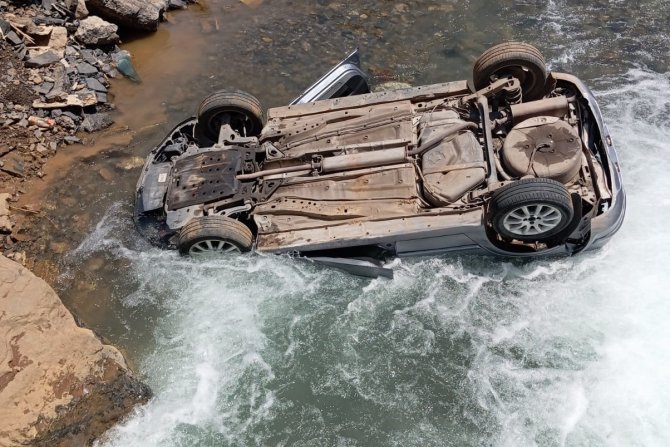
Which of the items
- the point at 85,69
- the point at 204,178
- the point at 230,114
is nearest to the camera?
the point at 204,178

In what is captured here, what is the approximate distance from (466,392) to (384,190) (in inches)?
97.0

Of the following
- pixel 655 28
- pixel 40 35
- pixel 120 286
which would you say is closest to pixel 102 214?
Answer: pixel 120 286

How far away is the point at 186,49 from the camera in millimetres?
11547

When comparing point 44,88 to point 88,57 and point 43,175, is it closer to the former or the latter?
point 88,57

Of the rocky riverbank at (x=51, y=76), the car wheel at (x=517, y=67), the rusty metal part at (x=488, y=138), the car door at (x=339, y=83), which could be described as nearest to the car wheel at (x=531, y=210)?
the rusty metal part at (x=488, y=138)

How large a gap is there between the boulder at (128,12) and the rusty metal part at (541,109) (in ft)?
24.3

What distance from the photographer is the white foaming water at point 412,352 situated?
654 centimetres

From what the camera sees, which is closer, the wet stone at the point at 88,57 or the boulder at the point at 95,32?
the wet stone at the point at 88,57

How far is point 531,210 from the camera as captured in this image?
254 inches

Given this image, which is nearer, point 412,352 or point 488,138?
point 412,352

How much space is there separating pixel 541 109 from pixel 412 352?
133 inches

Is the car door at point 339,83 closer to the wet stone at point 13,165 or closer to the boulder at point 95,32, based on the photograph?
the wet stone at point 13,165

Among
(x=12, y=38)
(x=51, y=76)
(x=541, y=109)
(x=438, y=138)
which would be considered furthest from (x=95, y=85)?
(x=541, y=109)

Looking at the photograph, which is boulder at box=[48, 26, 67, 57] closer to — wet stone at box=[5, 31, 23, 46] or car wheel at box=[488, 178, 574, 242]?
wet stone at box=[5, 31, 23, 46]
